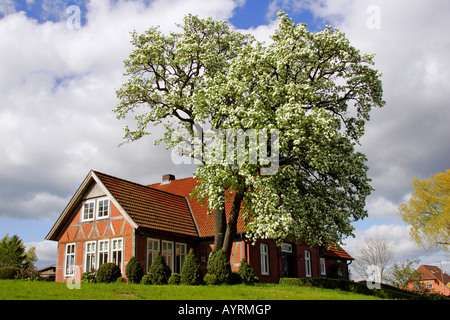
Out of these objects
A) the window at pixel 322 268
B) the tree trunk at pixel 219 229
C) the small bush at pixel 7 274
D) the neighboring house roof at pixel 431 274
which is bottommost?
the neighboring house roof at pixel 431 274

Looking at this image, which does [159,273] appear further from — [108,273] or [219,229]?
[219,229]

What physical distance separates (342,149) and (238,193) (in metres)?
5.88

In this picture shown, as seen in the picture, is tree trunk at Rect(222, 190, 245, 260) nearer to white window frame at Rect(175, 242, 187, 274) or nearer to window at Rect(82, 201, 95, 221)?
white window frame at Rect(175, 242, 187, 274)

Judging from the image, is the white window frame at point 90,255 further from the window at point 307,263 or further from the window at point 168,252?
the window at point 307,263

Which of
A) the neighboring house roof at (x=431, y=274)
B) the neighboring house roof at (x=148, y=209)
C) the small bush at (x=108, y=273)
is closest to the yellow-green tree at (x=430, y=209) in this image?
the neighboring house roof at (x=148, y=209)

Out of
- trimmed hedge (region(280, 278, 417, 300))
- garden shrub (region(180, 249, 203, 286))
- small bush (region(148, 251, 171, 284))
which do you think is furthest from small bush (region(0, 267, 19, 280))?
trimmed hedge (region(280, 278, 417, 300))

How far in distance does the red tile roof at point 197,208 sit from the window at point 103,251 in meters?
6.14

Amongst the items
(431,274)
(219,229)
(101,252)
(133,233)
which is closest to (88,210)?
(101,252)

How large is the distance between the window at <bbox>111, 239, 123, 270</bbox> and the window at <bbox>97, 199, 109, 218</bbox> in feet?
6.62

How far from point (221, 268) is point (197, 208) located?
10128 millimetres

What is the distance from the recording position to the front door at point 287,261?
1219 inches

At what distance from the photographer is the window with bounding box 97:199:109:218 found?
26312 millimetres
